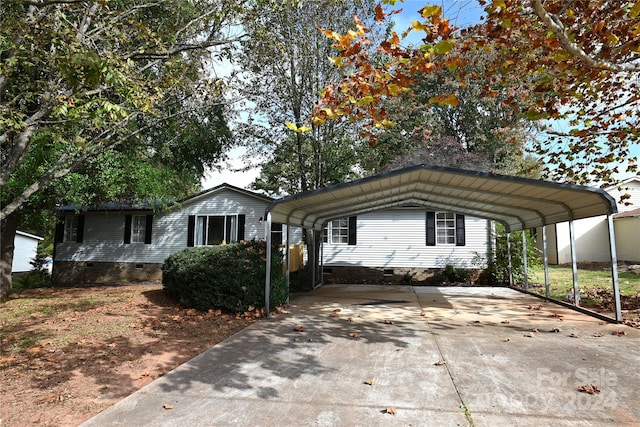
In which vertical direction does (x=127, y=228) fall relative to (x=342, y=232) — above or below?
above

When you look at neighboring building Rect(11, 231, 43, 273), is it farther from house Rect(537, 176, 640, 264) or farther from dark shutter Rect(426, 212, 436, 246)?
house Rect(537, 176, 640, 264)

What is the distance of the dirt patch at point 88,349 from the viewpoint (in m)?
3.63

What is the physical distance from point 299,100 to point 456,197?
6.21 meters

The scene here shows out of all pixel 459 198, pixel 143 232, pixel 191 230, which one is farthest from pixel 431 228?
pixel 143 232

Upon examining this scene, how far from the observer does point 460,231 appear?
15516 mm

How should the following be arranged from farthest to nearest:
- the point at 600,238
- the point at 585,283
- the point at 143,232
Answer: the point at 600,238
the point at 143,232
the point at 585,283

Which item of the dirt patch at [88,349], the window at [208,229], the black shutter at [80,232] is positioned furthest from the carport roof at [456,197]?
the black shutter at [80,232]

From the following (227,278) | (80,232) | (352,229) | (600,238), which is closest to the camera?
(227,278)

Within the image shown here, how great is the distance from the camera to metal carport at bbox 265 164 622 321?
714 cm

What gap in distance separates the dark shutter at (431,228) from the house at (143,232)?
6215 mm

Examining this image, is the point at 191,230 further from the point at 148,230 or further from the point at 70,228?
the point at 70,228

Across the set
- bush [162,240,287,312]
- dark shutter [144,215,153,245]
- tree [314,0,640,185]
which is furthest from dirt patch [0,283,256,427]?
dark shutter [144,215,153,245]

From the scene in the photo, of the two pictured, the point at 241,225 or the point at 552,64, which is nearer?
the point at 552,64

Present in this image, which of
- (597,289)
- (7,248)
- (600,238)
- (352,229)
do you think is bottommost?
(597,289)
